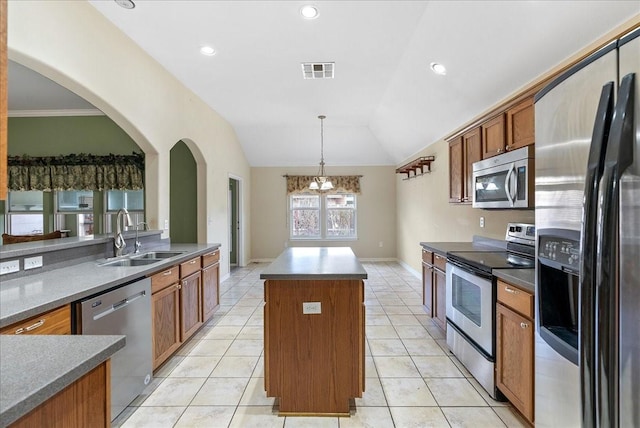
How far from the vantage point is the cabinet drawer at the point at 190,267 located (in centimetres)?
298

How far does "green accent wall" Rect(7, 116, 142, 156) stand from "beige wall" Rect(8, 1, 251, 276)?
1207mm

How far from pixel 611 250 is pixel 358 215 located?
288 inches

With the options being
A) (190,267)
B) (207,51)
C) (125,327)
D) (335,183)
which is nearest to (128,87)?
(207,51)

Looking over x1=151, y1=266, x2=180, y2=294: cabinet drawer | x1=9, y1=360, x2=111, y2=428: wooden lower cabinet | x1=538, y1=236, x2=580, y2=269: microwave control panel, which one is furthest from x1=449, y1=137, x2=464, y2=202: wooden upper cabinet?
x1=9, y1=360, x2=111, y2=428: wooden lower cabinet

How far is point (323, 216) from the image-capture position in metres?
8.16

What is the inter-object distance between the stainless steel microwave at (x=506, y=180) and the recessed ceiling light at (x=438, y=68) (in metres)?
1.05

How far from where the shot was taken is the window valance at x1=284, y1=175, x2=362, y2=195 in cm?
799

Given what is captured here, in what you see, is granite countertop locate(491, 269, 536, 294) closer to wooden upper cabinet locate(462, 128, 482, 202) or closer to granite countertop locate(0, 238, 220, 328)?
wooden upper cabinet locate(462, 128, 482, 202)

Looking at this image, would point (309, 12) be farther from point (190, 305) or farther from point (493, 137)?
point (190, 305)

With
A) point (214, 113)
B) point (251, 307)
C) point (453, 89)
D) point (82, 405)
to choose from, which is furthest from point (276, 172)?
point (82, 405)

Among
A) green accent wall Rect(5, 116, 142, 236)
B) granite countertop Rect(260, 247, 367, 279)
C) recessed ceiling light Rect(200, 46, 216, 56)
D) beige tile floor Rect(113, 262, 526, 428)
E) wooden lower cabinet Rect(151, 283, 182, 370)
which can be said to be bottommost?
beige tile floor Rect(113, 262, 526, 428)

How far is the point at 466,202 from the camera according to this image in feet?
12.0

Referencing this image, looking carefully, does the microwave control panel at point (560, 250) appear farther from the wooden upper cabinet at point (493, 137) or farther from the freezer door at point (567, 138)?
the wooden upper cabinet at point (493, 137)

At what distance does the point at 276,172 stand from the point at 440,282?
5.65 meters
